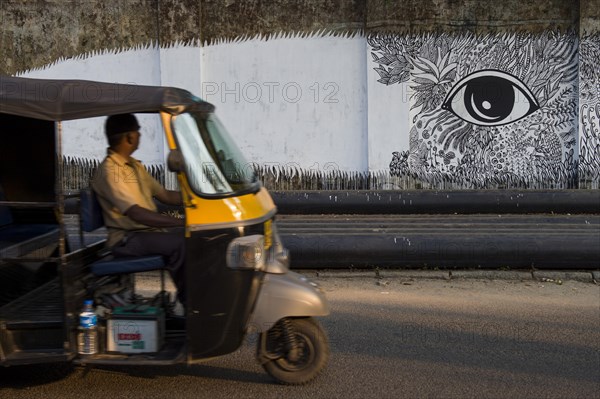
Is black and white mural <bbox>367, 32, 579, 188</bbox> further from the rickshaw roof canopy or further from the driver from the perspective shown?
the rickshaw roof canopy

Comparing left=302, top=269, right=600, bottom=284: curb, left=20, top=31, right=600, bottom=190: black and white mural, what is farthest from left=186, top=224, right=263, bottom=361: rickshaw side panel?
left=20, top=31, right=600, bottom=190: black and white mural

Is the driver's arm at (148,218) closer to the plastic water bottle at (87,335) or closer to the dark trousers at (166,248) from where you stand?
the dark trousers at (166,248)

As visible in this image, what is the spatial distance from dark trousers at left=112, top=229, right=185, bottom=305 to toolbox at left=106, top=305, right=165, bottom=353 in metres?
0.26

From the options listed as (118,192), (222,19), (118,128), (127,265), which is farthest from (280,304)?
(222,19)

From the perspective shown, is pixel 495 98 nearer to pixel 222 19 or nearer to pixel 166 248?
pixel 222 19

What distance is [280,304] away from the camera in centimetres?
445

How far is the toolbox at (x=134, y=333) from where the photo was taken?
4426 millimetres

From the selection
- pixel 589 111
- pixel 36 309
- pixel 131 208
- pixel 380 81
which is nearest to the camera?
pixel 131 208

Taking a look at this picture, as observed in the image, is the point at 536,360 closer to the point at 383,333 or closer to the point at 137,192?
the point at 383,333

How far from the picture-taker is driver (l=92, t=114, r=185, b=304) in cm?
453

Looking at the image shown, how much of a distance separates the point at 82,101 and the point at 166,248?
3.55 ft

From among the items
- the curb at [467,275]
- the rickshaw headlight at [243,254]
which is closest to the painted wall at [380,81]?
the curb at [467,275]

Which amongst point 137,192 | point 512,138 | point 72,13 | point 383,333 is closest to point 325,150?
point 512,138

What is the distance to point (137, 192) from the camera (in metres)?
4.74
